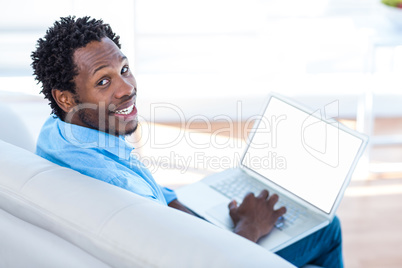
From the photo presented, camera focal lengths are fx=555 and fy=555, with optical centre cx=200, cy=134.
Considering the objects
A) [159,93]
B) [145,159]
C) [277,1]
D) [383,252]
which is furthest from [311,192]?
[277,1]

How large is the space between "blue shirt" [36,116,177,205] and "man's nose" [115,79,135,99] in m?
0.09

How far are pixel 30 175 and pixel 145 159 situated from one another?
1.75m

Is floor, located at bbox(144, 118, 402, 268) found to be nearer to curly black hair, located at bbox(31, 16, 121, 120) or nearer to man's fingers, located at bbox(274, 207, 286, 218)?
man's fingers, located at bbox(274, 207, 286, 218)

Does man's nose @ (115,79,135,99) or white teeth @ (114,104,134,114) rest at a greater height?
man's nose @ (115,79,135,99)

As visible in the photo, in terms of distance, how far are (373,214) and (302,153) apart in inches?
36.9

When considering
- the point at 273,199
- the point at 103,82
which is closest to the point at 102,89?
the point at 103,82

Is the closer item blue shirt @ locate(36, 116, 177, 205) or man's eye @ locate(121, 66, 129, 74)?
blue shirt @ locate(36, 116, 177, 205)

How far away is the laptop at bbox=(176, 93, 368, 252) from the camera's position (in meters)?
1.40

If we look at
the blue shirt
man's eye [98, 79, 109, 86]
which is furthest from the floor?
man's eye [98, 79, 109, 86]

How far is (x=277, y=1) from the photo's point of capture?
384cm

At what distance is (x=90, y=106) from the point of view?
1206mm

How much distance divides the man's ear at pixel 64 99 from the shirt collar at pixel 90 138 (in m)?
0.04

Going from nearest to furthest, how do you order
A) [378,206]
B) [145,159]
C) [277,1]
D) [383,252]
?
[383,252] < [378,206] < [145,159] < [277,1]

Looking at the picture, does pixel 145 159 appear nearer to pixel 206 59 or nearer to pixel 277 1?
pixel 206 59
